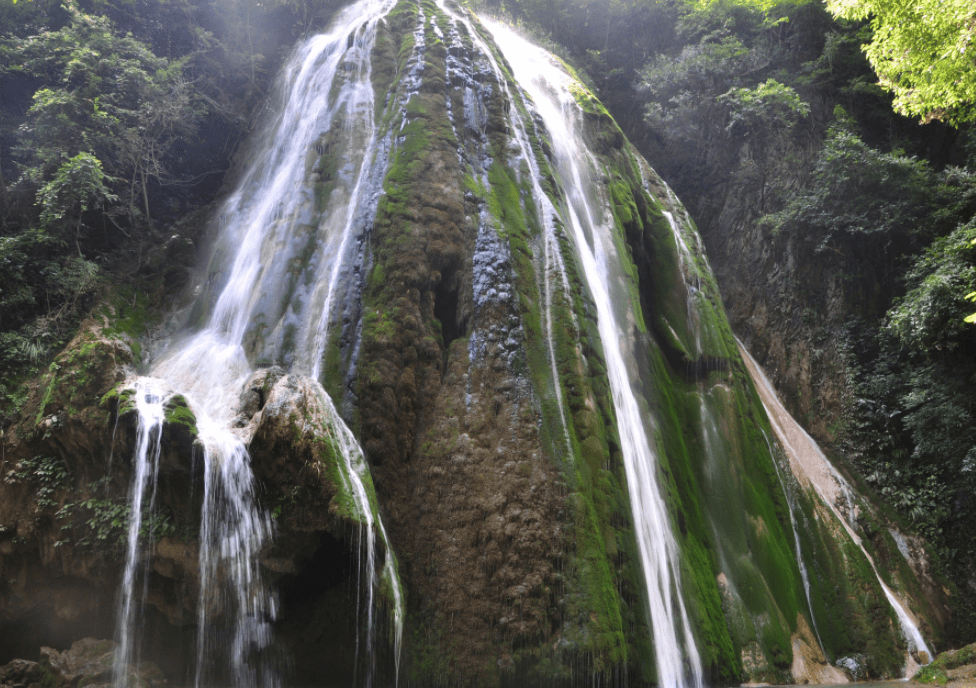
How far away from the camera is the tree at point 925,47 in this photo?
7914 millimetres

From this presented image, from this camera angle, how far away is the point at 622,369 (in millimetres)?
9539

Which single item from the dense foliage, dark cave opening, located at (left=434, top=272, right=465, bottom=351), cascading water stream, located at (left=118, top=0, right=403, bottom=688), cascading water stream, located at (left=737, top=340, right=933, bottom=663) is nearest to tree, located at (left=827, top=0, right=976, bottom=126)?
the dense foliage

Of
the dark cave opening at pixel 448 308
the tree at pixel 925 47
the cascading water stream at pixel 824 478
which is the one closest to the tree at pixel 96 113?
the dark cave opening at pixel 448 308

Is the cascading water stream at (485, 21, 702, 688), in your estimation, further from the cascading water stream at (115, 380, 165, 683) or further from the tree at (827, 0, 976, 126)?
the cascading water stream at (115, 380, 165, 683)

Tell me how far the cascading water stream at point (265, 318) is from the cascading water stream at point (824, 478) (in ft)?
29.4

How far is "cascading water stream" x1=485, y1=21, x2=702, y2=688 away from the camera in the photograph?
23.6 ft

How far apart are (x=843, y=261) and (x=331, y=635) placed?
15.1m

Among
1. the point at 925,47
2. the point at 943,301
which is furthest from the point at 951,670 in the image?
the point at 925,47

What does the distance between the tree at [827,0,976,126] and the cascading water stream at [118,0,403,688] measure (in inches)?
363

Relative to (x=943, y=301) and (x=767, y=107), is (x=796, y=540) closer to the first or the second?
(x=943, y=301)

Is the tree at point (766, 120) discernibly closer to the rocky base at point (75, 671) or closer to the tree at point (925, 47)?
the tree at point (925, 47)

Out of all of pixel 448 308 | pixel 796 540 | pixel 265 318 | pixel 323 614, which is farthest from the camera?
pixel 796 540

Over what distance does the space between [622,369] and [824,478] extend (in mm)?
5866

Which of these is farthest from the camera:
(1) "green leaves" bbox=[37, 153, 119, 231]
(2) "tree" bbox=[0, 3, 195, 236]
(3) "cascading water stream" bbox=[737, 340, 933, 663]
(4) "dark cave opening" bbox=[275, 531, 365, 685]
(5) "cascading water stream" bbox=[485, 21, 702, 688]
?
(2) "tree" bbox=[0, 3, 195, 236]
